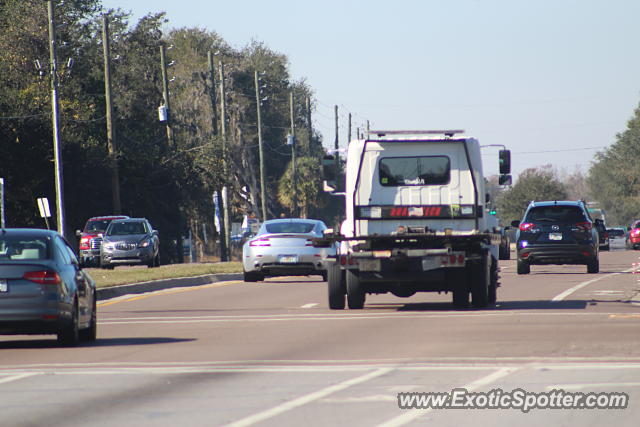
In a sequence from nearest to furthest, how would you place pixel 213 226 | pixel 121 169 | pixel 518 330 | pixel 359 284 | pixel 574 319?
pixel 518 330
pixel 574 319
pixel 359 284
pixel 121 169
pixel 213 226

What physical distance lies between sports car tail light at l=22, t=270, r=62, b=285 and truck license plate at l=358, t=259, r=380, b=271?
6.46 m

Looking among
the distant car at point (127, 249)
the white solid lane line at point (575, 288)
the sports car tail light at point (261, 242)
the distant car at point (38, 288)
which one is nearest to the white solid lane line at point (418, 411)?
the distant car at point (38, 288)

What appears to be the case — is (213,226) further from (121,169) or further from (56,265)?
(56,265)

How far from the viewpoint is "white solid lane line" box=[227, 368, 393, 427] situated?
9562 millimetres

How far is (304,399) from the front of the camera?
34.9 ft

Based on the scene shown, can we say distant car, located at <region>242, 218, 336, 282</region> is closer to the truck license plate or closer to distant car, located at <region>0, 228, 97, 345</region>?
the truck license plate

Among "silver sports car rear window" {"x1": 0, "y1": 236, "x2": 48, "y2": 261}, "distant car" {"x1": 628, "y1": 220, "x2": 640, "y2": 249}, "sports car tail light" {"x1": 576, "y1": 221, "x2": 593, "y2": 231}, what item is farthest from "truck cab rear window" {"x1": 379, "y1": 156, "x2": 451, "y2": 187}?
"distant car" {"x1": 628, "y1": 220, "x2": 640, "y2": 249}

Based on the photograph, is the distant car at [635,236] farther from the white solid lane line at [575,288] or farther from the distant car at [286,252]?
the distant car at [286,252]

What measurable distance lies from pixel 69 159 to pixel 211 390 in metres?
45.9

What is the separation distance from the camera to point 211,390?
11.4 metres

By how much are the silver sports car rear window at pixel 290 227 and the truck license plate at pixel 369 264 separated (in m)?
10.8

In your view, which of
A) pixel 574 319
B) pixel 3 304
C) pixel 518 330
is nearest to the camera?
pixel 3 304

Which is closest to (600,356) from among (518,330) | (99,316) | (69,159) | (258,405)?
(518,330)

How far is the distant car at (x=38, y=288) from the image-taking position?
15.5 meters
